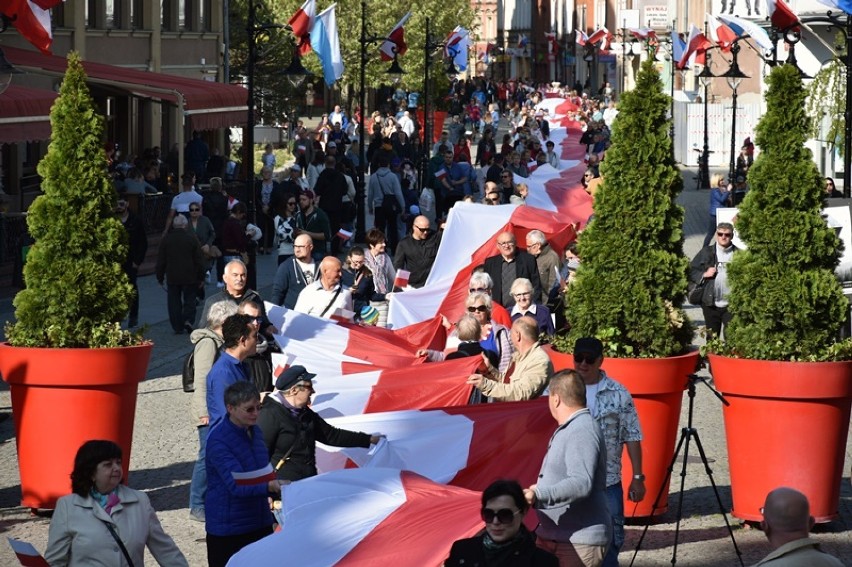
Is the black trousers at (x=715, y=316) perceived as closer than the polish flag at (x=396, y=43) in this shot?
Yes

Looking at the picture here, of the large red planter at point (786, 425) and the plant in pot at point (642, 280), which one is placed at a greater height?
the plant in pot at point (642, 280)

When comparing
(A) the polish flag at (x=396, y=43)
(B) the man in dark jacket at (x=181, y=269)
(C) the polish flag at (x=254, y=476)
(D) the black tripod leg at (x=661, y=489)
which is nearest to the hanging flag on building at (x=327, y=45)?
(A) the polish flag at (x=396, y=43)

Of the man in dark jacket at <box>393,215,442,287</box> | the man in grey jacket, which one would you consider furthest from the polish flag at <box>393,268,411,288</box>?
the man in grey jacket

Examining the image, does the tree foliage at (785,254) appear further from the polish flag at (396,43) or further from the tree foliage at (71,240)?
the polish flag at (396,43)

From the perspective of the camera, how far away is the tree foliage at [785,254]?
1080 cm

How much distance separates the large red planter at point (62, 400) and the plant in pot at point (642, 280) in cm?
289

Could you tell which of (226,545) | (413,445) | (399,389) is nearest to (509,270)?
(399,389)

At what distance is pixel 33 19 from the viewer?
689 inches

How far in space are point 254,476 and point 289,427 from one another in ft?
3.11

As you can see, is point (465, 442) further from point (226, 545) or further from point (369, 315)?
point (369, 315)

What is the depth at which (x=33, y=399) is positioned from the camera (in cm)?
1095

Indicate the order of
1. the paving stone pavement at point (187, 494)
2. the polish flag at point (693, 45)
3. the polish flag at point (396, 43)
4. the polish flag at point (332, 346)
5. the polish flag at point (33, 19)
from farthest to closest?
the polish flag at point (693, 45), the polish flag at point (396, 43), the polish flag at point (33, 19), the polish flag at point (332, 346), the paving stone pavement at point (187, 494)

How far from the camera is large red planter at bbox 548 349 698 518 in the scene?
10.9 meters

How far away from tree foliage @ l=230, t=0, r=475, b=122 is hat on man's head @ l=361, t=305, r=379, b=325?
120 ft
